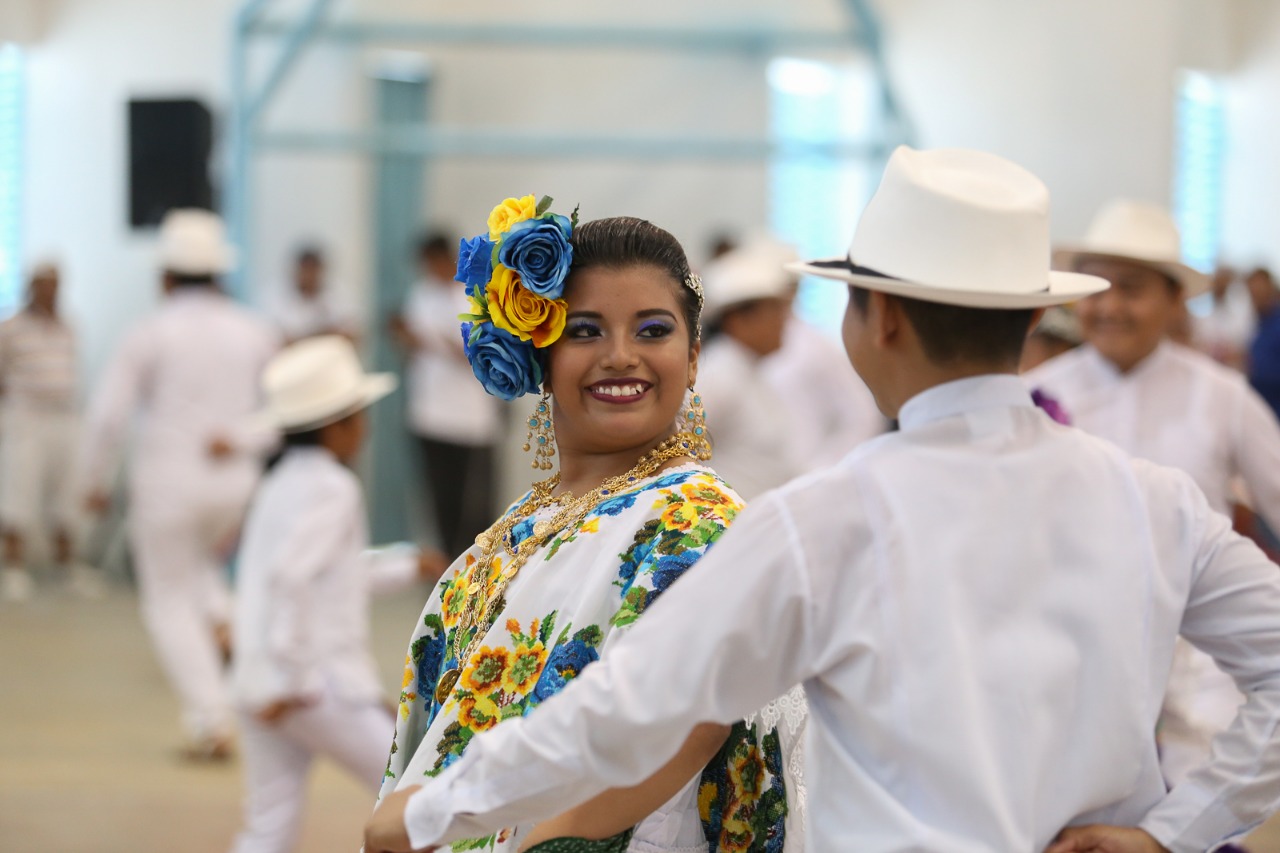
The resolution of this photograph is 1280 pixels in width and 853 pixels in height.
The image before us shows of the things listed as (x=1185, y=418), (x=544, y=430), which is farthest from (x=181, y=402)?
(x=544, y=430)

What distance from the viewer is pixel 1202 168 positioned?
11.9 m

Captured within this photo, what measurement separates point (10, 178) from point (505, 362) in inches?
359

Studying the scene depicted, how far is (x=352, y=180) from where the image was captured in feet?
30.8

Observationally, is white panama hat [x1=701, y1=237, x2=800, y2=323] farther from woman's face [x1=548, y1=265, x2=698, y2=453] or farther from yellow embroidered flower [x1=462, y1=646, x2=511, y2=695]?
yellow embroidered flower [x1=462, y1=646, x2=511, y2=695]

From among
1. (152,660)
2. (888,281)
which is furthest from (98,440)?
(888,281)

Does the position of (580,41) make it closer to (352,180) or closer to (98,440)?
(352,180)

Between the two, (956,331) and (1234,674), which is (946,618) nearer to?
(956,331)

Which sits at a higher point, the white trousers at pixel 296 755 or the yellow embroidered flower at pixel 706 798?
the yellow embroidered flower at pixel 706 798

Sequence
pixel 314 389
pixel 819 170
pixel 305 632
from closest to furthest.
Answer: pixel 305 632, pixel 314 389, pixel 819 170

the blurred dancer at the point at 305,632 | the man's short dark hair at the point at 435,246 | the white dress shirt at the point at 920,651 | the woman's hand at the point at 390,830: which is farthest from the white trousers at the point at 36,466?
the white dress shirt at the point at 920,651

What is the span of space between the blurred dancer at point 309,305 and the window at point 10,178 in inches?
93.6

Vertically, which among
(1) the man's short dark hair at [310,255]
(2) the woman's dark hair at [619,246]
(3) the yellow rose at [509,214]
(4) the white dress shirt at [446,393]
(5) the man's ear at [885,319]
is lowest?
(4) the white dress shirt at [446,393]

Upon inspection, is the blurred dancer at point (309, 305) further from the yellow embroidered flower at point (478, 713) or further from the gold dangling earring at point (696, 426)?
the yellow embroidered flower at point (478, 713)

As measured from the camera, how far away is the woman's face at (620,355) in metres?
2.00
